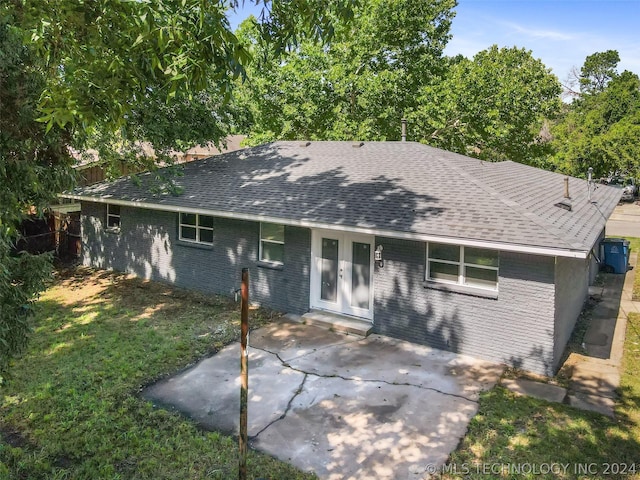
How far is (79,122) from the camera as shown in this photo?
5.20m

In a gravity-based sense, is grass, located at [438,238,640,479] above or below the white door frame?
below

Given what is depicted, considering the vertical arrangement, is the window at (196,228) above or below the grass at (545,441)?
above

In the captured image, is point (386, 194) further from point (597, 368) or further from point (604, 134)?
point (604, 134)

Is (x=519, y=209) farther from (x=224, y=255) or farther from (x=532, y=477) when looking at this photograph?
(x=224, y=255)

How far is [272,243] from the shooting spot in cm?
1187

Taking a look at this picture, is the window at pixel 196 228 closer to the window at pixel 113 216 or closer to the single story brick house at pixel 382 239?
the single story brick house at pixel 382 239

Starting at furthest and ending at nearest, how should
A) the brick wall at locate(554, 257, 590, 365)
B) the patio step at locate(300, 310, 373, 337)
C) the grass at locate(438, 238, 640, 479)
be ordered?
the patio step at locate(300, 310, 373, 337) < the brick wall at locate(554, 257, 590, 365) < the grass at locate(438, 238, 640, 479)

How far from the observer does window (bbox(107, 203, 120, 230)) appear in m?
15.5

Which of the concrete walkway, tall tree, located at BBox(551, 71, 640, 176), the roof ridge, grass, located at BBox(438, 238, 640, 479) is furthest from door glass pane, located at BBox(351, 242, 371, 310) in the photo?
tall tree, located at BBox(551, 71, 640, 176)

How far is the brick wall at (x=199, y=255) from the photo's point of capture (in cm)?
1139

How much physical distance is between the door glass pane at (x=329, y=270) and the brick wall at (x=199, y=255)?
1.25 feet

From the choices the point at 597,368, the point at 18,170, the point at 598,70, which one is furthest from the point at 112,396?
the point at 598,70

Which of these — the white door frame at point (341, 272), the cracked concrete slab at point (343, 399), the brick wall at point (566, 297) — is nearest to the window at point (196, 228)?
the white door frame at point (341, 272)

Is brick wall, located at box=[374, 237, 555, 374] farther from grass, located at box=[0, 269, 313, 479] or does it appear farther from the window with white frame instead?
grass, located at box=[0, 269, 313, 479]
